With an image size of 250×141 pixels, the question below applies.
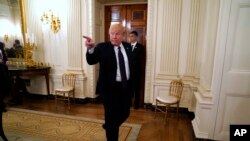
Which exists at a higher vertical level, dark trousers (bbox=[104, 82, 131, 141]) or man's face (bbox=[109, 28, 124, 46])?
man's face (bbox=[109, 28, 124, 46])

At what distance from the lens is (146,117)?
3639 millimetres

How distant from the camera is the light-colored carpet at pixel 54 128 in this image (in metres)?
2.76

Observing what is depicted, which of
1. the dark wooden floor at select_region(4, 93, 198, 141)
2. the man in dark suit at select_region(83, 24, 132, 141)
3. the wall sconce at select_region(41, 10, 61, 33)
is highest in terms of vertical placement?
the wall sconce at select_region(41, 10, 61, 33)

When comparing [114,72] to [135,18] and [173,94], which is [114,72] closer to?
[173,94]

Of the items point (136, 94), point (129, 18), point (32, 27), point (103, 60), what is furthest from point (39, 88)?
point (103, 60)

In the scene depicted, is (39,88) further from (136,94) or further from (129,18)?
(129,18)

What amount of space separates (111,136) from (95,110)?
6.01ft

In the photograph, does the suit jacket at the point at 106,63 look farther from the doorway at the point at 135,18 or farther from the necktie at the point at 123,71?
the doorway at the point at 135,18

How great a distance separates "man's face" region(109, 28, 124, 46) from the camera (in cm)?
203

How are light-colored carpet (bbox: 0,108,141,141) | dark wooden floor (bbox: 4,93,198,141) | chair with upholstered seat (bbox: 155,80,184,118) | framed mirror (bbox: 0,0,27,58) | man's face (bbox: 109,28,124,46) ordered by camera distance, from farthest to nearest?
1. framed mirror (bbox: 0,0,27,58)
2. chair with upholstered seat (bbox: 155,80,184,118)
3. dark wooden floor (bbox: 4,93,198,141)
4. light-colored carpet (bbox: 0,108,141,141)
5. man's face (bbox: 109,28,124,46)

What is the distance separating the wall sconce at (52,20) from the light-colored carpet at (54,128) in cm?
207

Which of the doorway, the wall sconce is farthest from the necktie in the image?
the wall sconce

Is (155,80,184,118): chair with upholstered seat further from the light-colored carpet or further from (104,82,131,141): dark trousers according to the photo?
(104,82,131,141): dark trousers

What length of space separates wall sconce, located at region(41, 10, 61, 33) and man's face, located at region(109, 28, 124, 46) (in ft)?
9.23
